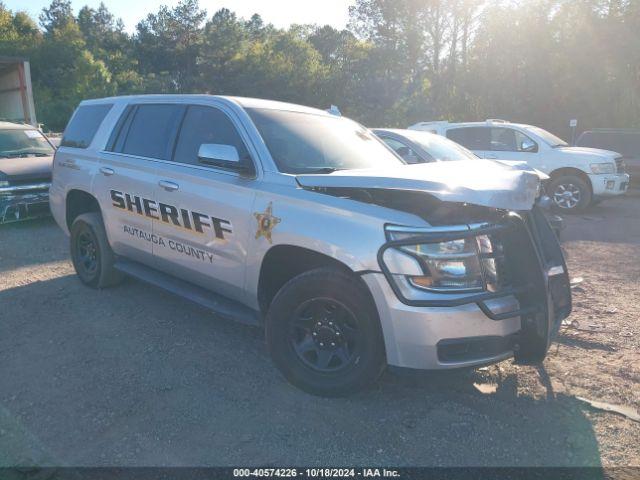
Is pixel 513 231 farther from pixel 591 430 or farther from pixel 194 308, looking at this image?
pixel 194 308

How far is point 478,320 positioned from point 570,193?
9.50 m

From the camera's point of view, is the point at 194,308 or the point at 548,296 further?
the point at 194,308

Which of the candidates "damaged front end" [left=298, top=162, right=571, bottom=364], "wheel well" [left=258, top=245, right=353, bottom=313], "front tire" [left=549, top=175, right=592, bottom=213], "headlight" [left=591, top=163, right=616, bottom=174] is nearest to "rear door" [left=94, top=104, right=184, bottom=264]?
"wheel well" [left=258, top=245, right=353, bottom=313]

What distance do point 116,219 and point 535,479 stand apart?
4.08 metres

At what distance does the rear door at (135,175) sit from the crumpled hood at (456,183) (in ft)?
5.52

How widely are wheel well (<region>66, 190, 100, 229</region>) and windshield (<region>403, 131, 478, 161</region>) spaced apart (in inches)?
181

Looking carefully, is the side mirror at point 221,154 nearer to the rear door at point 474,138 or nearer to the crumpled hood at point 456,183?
the crumpled hood at point 456,183

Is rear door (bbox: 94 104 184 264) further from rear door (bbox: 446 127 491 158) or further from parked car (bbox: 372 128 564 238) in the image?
rear door (bbox: 446 127 491 158)

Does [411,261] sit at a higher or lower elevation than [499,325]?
higher

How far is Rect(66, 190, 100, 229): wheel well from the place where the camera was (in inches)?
228

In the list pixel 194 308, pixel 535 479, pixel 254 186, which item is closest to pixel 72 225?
pixel 194 308

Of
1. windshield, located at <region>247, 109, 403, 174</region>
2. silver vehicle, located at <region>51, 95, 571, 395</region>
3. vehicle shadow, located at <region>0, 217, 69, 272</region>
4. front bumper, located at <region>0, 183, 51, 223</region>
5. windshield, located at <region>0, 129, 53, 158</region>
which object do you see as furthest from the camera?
windshield, located at <region>0, 129, 53, 158</region>

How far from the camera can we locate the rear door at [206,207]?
3.96m

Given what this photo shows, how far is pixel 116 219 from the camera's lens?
519cm
